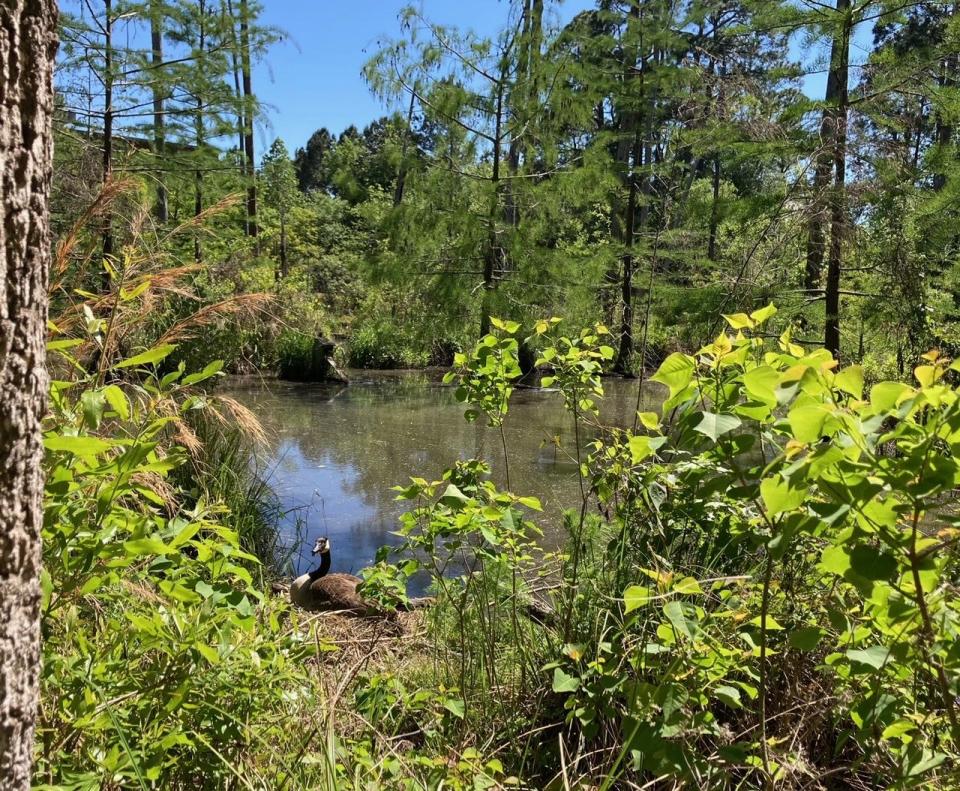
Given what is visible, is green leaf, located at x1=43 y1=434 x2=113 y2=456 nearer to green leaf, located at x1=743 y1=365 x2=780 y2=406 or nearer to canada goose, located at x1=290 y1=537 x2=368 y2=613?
green leaf, located at x1=743 y1=365 x2=780 y2=406

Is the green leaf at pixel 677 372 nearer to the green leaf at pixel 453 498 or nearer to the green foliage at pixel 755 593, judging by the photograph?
the green foliage at pixel 755 593

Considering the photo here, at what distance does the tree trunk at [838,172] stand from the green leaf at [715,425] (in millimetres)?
4529

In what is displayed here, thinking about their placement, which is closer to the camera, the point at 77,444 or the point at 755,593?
the point at 77,444

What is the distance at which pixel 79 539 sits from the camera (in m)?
1.11

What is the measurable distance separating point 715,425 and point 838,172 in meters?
5.38

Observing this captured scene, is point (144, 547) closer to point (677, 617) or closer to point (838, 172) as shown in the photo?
point (677, 617)

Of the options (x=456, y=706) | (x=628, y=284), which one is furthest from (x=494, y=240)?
(x=456, y=706)

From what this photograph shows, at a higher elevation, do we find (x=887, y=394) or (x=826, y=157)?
(x=826, y=157)

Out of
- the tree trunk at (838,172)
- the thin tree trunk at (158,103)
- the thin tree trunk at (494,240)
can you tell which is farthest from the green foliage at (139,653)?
the thin tree trunk at (494,240)

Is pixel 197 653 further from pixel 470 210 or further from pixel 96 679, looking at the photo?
pixel 470 210

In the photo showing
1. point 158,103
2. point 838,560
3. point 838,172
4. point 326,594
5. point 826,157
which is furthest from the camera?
point 158,103

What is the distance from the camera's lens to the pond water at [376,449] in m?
4.46

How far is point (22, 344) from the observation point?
2.72ft

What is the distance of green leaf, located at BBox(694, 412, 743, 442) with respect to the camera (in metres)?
0.91
